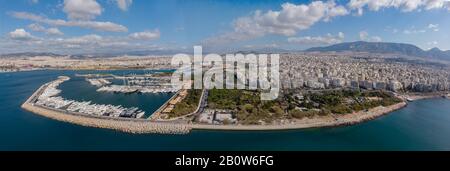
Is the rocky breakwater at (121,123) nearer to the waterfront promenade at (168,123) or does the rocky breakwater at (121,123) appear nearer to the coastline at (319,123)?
the waterfront promenade at (168,123)

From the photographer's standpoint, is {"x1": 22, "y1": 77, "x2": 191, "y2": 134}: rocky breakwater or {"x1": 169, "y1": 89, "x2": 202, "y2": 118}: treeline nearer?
{"x1": 22, "y1": 77, "x2": 191, "y2": 134}: rocky breakwater

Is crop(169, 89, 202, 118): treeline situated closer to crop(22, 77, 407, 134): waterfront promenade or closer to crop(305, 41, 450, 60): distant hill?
crop(22, 77, 407, 134): waterfront promenade

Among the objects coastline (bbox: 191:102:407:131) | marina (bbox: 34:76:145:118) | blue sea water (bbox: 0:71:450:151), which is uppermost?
marina (bbox: 34:76:145:118)

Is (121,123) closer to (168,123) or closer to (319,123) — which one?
(168,123)

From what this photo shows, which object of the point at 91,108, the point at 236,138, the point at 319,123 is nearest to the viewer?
the point at 236,138

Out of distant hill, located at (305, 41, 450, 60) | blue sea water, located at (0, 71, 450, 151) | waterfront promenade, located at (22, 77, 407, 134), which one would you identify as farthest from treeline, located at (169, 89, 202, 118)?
distant hill, located at (305, 41, 450, 60)

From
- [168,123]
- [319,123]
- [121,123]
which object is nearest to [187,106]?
[168,123]

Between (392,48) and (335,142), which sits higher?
(392,48)

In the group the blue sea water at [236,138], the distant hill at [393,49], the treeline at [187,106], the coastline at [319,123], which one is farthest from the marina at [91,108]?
the distant hill at [393,49]
